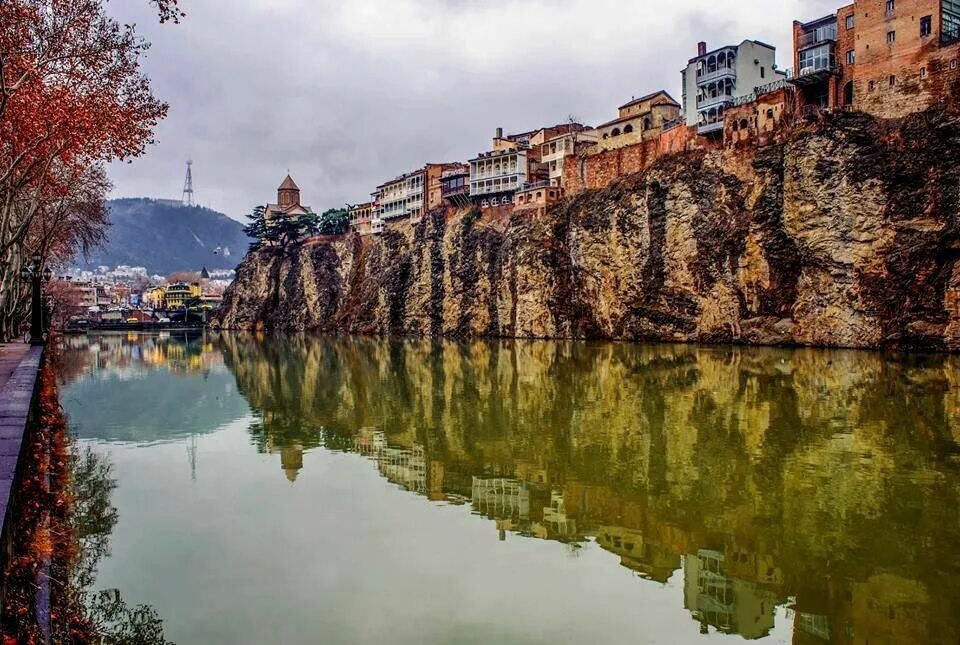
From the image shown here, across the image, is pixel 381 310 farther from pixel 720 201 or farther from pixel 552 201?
pixel 720 201

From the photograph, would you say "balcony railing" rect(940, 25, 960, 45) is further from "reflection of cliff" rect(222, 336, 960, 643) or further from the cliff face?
"reflection of cliff" rect(222, 336, 960, 643)

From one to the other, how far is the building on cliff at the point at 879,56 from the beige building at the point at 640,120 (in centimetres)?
1323

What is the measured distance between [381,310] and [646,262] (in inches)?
1496

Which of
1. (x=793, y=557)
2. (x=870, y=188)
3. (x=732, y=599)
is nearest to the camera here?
(x=732, y=599)

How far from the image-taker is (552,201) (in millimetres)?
69312

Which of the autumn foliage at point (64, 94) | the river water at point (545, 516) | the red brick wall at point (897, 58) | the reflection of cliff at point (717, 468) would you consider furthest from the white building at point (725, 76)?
the autumn foliage at point (64, 94)

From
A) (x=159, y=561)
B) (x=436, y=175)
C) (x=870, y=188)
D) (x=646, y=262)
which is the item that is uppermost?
(x=436, y=175)

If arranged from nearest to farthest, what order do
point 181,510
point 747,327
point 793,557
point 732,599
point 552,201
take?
point 732,599
point 793,557
point 181,510
point 747,327
point 552,201

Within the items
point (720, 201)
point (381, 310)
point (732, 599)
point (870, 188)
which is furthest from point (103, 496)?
point (381, 310)

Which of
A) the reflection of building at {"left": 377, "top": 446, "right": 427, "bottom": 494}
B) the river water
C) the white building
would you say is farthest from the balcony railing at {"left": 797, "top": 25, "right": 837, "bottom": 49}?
the reflection of building at {"left": 377, "top": 446, "right": 427, "bottom": 494}

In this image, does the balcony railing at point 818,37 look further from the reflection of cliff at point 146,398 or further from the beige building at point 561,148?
the reflection of cliff at point 146,398

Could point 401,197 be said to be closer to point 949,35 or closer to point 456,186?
point 456,186

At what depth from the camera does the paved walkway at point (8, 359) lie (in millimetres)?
16812

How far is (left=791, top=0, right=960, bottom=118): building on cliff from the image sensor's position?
141ft
